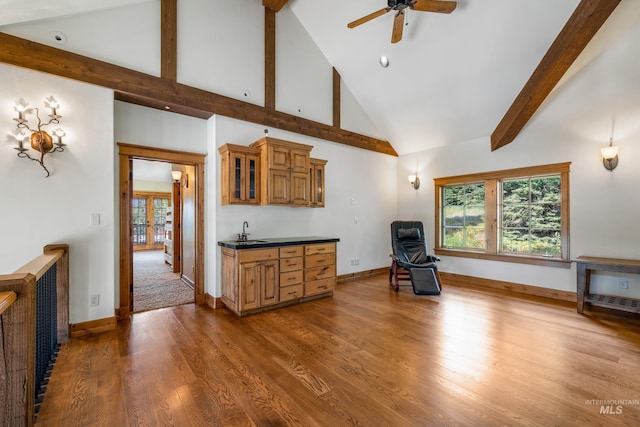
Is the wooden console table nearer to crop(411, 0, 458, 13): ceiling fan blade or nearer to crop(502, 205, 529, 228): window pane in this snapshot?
crop(502, 205, 529, 228): window pane

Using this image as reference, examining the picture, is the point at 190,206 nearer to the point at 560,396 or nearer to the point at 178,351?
the point at 178,351

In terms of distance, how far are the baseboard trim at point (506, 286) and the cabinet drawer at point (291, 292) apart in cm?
292

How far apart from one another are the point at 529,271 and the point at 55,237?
21.1 ft

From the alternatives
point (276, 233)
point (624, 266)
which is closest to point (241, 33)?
point (276, 233)

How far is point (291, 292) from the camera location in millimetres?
3977

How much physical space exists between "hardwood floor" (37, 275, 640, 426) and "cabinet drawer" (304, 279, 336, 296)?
55 centimetres

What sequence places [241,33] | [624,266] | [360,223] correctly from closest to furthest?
[624,266], [241,33], [360,223]

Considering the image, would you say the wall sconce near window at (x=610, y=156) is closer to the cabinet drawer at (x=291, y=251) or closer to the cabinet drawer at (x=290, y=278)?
the cabinet drawer at (x=291, y=251)

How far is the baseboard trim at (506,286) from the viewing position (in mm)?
4236

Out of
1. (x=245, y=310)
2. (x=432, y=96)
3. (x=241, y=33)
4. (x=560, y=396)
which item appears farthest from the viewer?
(x=432, y=96)

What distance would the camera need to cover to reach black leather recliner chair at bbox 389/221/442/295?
4.45 meters

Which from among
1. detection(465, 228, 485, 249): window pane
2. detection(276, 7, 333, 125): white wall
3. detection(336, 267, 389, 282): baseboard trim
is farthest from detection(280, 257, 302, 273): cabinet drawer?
detection(465, 228, 485, 249): window pane

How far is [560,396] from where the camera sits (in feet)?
6.44

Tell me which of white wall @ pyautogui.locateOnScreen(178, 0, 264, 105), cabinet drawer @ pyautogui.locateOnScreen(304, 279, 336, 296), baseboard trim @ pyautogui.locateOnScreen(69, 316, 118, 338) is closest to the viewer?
baseboard trim @ pyautogui.locateOnScreen(69, 316, 118, 338)
